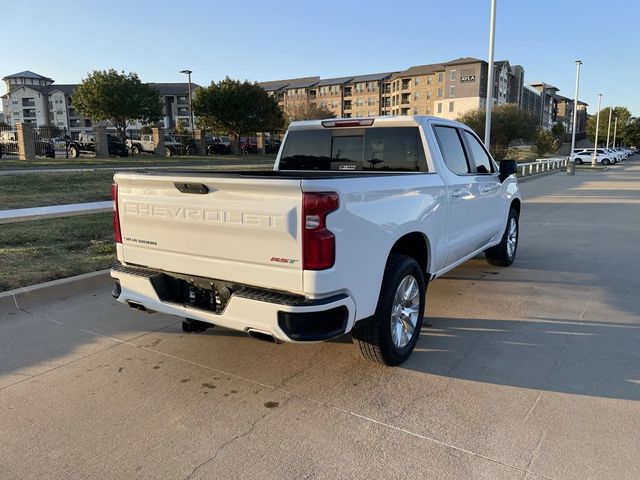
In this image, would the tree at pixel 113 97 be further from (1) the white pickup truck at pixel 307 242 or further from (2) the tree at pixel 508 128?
(1) the white pickup truck at pixel 307 242

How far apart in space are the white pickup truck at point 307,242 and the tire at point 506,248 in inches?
91.1

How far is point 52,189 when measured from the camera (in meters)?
13.5

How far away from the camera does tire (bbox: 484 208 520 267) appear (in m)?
7.21

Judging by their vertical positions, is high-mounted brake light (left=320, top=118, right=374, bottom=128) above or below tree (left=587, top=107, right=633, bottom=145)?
below

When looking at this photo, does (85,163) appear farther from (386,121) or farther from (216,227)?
(216,227)

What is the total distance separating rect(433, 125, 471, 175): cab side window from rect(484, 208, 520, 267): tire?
76.0 inches

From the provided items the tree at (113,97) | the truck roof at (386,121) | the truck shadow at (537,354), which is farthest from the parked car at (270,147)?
the truck shadow at (537,354)

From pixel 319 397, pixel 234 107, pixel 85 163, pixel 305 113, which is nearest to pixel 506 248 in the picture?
pixel 319 397

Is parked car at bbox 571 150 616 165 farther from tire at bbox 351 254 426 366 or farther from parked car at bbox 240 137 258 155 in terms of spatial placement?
tire at bbox 351 254 426 366

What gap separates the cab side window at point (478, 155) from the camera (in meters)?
5.92

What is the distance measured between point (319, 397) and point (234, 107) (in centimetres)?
4652

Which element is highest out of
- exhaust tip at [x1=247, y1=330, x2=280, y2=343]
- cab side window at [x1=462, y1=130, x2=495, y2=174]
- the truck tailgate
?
cab side window at [x1=462, y1=130, x2=495, y2=174]

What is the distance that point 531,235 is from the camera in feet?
33.5

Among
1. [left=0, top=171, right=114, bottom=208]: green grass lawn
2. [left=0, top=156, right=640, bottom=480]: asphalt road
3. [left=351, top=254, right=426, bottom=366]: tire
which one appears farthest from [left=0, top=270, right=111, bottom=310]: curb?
[left=0, top=171, right=114, bottom=208]: green grass lawn
